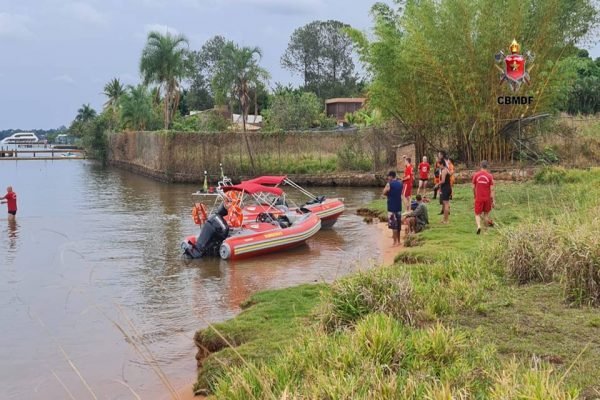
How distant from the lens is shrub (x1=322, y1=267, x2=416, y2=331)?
6.16 metres

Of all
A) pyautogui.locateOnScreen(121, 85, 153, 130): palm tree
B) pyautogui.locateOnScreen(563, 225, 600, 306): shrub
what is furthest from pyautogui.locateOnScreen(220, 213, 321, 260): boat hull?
pyautogui.locateOnScreen(121, 85, 153, 130): palm tree

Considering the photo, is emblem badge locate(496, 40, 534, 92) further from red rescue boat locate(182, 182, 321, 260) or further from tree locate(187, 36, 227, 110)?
tree locate(187, 36, 227, 110)

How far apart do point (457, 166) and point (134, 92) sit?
32870mm

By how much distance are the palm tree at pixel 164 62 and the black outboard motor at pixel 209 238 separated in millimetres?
32297

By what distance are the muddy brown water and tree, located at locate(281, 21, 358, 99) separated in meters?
43.0

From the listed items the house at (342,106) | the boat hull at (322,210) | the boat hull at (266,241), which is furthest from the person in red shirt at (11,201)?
the house at (342,106)

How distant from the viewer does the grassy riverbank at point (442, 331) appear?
443cm

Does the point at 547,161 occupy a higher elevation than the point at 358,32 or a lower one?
lower

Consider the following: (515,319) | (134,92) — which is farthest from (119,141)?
(515,319)

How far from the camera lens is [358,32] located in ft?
88.0

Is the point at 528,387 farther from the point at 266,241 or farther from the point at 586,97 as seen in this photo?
the point at 586,97

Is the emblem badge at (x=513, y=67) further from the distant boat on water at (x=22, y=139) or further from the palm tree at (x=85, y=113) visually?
the distant boat on water at (x=22, y=139)

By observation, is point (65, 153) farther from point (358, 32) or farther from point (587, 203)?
point (587, 203)

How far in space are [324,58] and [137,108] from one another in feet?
69.7
